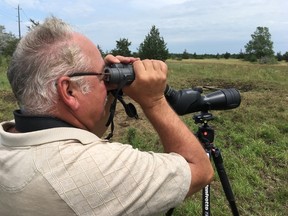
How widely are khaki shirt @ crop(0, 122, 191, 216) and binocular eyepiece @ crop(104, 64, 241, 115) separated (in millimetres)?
274

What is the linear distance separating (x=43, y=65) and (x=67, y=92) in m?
0.11

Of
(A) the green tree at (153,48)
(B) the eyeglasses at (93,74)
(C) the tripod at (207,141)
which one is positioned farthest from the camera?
(A) the green tree at (153,48)

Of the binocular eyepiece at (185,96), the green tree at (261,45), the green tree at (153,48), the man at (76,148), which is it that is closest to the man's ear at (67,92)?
the man at (76,148)

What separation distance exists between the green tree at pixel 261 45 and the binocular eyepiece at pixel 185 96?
76.2 metres

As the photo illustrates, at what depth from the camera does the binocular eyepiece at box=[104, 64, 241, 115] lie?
1.52 metres

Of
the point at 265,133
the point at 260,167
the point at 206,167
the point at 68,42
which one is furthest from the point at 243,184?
the point at 68,42

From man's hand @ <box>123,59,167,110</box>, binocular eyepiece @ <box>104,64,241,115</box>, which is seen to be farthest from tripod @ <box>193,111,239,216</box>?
man's hand @ <box>123,59,167,110</box>

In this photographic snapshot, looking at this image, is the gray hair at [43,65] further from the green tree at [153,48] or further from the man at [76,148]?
the green tree at [153,48]

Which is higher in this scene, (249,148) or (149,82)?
(149,82)

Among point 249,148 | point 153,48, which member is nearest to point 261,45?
point 153,48

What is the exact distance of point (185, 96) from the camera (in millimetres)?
1894

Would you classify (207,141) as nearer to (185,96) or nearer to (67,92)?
(185,96)

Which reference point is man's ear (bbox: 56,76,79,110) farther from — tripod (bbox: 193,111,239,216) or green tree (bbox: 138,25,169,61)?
green tree (bbox: 138,25,169,61)

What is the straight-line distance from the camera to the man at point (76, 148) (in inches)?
48.9
